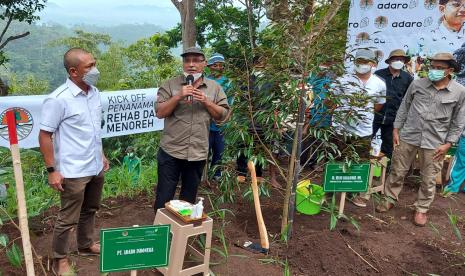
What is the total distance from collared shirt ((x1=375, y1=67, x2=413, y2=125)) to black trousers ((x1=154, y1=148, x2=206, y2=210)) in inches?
107

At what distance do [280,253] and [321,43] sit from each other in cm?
170

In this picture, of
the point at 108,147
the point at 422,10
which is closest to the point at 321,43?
the point at 422,10

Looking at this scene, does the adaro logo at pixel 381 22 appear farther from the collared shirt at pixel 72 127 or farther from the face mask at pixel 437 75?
the collared shirt at pixel 72 127

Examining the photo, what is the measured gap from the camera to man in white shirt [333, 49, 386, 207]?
332 centimetres

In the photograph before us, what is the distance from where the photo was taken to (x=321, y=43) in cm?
307

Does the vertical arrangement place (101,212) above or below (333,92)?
below

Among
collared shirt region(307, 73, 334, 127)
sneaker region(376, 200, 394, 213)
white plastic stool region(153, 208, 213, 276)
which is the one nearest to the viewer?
white plastic stool region(153, 208, 213, 276)

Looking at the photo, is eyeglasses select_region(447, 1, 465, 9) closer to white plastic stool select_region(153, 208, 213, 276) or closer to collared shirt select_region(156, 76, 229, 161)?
collared shirt select_region(156, 76, 229, 161)

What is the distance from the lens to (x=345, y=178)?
3.54 metres

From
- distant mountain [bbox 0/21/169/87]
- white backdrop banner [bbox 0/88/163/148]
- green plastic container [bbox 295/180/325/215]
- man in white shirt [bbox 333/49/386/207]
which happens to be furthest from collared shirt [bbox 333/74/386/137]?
distant mountain [bbox 0/21/169/87]

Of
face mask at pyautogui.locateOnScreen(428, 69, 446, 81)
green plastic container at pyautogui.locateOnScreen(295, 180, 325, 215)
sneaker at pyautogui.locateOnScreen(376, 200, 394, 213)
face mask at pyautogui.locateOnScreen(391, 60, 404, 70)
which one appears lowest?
sneaker at pyautogui.locateOnScreen(376, 200, 394, 213)

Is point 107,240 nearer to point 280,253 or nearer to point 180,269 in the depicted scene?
point 180,269

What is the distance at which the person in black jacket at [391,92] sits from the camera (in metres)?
4.86

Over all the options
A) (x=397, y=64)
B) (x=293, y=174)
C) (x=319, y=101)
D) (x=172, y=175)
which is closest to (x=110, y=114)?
(x=172, y=175)
